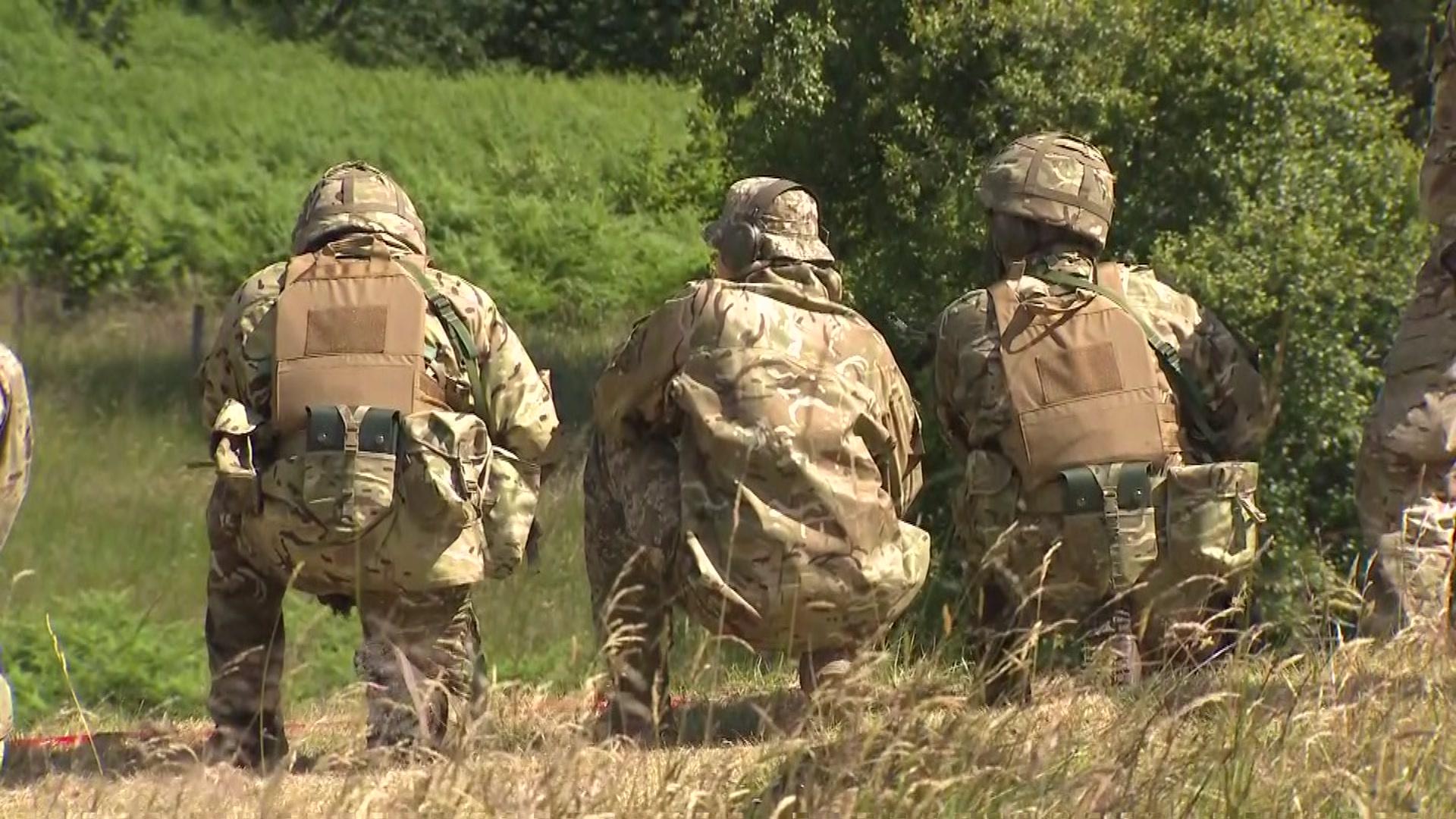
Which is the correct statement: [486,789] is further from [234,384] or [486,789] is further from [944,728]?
[234,384]

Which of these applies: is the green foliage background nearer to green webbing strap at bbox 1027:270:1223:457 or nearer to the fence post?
the fence post

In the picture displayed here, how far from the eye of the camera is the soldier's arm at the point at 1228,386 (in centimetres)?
729

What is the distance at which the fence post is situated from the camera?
21078 mm

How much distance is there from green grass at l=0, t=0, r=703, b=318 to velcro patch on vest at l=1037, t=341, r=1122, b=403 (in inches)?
721

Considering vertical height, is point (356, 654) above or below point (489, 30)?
below

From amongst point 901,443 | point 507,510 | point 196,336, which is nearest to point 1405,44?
point 196,336

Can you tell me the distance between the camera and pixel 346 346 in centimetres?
675

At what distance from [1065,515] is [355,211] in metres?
2.15

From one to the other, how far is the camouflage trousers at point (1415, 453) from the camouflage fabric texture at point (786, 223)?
1654 mm

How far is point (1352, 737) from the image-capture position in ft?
17.4

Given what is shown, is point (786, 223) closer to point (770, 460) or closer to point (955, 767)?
point (770, 460)

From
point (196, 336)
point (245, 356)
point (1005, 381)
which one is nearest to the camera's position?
point (245, 356)

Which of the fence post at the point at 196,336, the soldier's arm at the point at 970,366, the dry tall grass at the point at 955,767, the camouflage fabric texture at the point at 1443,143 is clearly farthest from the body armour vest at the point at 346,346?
the fence post at the point at 196,336

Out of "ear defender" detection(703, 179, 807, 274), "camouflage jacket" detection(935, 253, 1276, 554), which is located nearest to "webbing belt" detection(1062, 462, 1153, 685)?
"camouflage jacket" detection(935, 253, 1276, 554)
